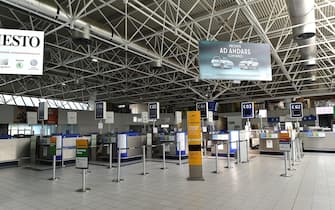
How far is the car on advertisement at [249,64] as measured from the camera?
5356 mm

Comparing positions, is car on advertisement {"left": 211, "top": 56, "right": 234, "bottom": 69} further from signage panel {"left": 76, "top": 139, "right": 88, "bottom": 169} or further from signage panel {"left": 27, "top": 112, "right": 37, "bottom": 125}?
signage panel {"left": 27, "top": 112, "right": 37, "bottom": 125}

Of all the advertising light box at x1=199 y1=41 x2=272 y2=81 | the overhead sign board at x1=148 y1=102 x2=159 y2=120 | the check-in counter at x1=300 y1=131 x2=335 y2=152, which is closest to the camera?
the advertising light box at x1=199 y1=41 x2=272 y2=81

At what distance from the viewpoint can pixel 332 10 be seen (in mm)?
8836

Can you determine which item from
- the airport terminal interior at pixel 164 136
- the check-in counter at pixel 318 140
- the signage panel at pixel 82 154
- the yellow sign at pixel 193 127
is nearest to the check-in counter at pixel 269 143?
the airport terminal interior at pixel 164 136

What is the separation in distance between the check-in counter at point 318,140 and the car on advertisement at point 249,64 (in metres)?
10.7

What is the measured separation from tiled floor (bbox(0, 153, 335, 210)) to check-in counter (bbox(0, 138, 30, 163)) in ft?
7.16

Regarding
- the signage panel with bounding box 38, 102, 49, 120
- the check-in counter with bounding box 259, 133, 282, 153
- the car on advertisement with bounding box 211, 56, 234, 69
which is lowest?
the check-in counter with bounding box 259, 133, 282, 153

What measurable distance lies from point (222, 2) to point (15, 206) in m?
8.45

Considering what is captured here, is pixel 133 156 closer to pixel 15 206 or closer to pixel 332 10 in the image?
pixel 15 206

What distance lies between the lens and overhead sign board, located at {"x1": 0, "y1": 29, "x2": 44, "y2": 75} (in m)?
3.34

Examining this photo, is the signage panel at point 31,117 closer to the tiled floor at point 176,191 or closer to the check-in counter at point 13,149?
the check-in counter at point 13,149

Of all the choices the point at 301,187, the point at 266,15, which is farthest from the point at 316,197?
the point at 266,15

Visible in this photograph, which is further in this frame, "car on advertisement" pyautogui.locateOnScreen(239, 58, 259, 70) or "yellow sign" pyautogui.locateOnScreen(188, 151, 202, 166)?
"yellow sign" pyautogui.locateOnScreen(188, 151, 202, 166)

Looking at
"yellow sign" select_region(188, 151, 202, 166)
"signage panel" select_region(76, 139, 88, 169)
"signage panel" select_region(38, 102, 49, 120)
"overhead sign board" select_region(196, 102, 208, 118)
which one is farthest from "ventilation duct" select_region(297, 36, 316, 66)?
"signage panel" select_region(38, 102, 49, 120)
